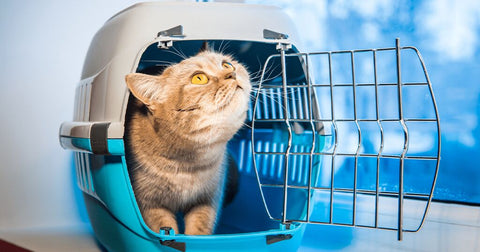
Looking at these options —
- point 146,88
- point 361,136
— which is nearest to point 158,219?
point 146,88

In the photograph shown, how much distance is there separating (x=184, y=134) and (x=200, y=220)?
24cm

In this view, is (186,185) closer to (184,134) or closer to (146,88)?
(184,134)

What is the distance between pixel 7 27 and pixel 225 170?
3.12 feet

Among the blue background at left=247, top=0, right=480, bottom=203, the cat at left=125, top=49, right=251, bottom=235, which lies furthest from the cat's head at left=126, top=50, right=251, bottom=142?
the blue background at left=247, top=0, right=480, bottom=203

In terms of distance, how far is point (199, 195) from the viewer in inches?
48.8

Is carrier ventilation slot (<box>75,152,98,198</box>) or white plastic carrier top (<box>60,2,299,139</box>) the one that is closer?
white plastic carrier top (<box>60,2,299,139</box>)

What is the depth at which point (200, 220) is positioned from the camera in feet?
4.01

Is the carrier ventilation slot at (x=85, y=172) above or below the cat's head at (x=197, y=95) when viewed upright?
below

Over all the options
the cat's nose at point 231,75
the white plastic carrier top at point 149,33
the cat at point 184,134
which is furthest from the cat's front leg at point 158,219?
the cat's nose at point 231,75

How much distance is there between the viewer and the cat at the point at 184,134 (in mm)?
1120

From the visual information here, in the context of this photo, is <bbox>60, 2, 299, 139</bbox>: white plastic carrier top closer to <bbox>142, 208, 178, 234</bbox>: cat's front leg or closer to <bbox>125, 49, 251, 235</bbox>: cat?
<bbox>125, 49, 251, 235</bbox>: cat

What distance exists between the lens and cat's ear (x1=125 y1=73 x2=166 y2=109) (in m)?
1.04

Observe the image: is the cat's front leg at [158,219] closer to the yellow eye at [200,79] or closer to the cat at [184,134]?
the cat at [184,134]

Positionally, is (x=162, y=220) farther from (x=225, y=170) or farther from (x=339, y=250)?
(x=339, y=250)
